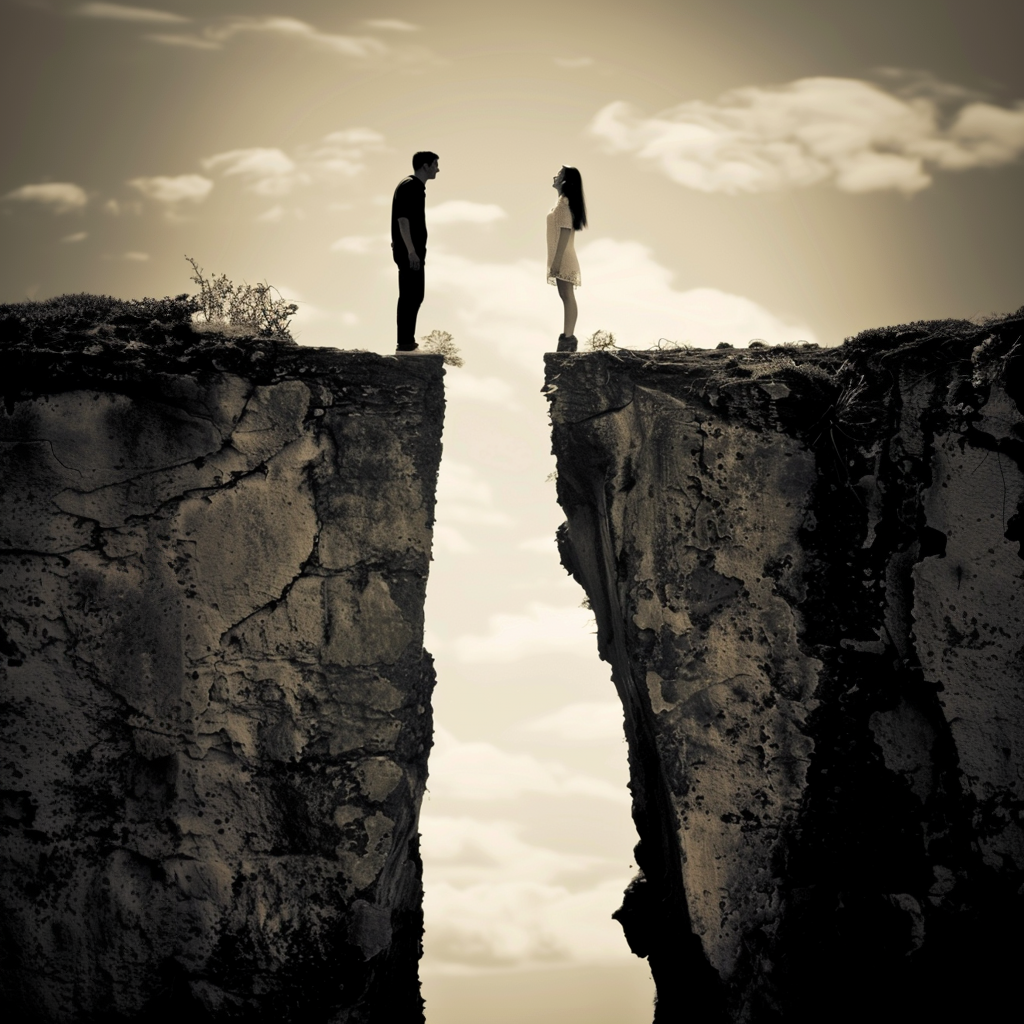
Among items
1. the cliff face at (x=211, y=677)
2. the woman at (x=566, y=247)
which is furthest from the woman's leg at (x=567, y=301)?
the cliff face at (x=211, y=677)

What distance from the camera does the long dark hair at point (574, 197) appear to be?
9156 millimetres

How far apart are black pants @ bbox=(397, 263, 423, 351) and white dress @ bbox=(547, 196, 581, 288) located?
2.66 ft

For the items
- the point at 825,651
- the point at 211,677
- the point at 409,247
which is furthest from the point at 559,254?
the point at 211,677

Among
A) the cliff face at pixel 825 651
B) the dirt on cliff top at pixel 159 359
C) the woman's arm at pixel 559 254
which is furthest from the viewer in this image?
the woman's arm at pixel 559 254

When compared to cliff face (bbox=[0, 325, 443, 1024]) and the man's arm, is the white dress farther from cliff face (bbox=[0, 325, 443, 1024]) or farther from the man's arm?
cliff face (bbox=[0, 325, 443, 1024])

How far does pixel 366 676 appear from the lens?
26.8ft

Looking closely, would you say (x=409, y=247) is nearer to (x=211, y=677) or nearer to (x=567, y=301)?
(x=567, y=301)

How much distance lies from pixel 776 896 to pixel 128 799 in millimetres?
3439

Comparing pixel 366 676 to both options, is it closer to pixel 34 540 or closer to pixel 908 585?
pixel 34 540

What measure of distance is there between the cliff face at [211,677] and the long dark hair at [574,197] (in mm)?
1494

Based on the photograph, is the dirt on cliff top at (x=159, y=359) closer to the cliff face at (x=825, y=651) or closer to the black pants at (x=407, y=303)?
the black pants at (x=407, y=303)

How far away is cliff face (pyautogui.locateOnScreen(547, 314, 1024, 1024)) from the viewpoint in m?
8.05

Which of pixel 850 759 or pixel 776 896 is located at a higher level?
pixel 850 759

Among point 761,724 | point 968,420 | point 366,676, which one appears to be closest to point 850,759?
point 761,724
